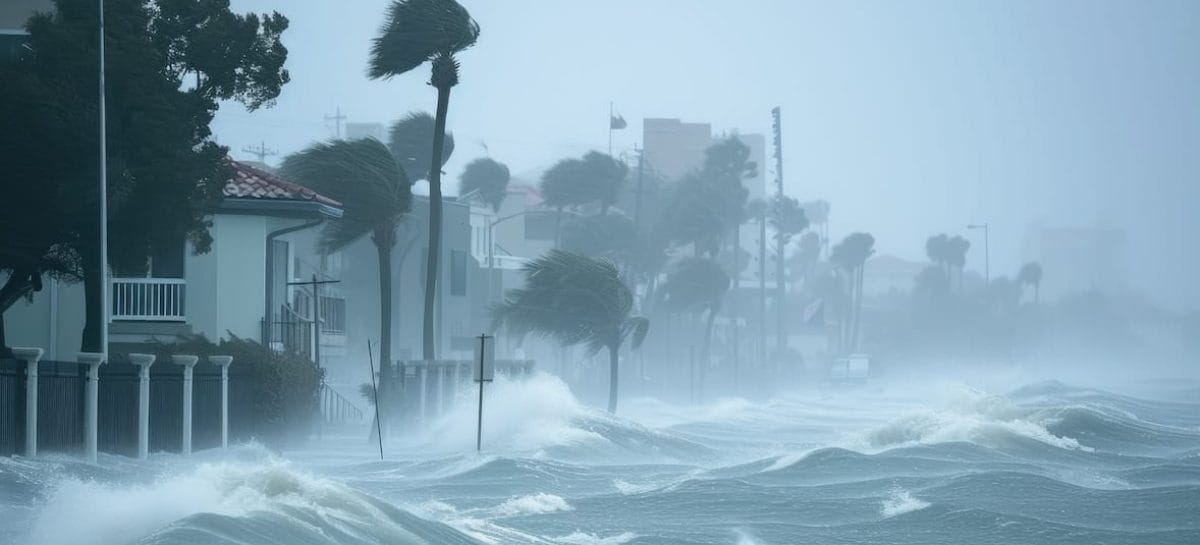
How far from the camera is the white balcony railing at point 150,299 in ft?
126

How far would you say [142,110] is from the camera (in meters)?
32.5

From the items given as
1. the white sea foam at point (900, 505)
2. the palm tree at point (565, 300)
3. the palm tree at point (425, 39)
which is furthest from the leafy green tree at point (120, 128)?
the palm tree at point (565, 300)

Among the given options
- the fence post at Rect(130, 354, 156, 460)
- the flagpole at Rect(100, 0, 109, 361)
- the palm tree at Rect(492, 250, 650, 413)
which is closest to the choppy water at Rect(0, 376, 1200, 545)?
the fence post at Rect(130, 354, 156, 460)

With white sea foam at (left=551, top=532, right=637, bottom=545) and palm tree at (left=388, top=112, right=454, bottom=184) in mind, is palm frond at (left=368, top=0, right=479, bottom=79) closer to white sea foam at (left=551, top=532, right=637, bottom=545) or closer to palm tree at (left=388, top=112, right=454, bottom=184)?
white sea foam at (left=551, top=532, right=637, bottom=545)

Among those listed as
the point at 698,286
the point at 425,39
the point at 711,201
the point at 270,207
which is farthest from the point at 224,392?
the point at 711,201

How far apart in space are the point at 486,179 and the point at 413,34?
65041 millimetres

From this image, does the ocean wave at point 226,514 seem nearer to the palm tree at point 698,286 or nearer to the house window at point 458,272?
the house window at point 458,272

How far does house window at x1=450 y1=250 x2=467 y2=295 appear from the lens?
73688 mm

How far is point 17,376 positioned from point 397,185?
69.5ft

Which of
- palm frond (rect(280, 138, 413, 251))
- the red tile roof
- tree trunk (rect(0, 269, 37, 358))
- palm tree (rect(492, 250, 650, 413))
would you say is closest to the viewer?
tree trunk (rect(0, 269, 37, 358))

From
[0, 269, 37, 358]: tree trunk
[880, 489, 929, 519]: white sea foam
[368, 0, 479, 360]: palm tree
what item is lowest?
[880, 489, 929, 519]: white sea foam

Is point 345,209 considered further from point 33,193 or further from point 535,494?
point 535,494

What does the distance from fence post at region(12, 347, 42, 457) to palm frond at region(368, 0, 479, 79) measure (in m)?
21.3

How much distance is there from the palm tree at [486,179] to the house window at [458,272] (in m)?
33.4
